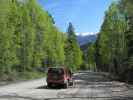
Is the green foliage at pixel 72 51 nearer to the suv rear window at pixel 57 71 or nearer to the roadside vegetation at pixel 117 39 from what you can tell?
the roadside vegetation at pixel 117 39

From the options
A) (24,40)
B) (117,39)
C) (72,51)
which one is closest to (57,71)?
(24,40)

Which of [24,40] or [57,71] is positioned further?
[24,40]

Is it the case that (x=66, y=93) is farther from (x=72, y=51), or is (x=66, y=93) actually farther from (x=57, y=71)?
(x=72, y=51)

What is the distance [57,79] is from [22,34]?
3010 centimetres

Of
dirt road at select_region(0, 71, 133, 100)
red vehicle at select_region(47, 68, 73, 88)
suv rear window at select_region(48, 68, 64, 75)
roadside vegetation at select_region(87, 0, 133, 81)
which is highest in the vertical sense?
roadside vegetation at select_region(87, 0, 133, 81)

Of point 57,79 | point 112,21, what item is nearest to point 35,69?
point 112,21

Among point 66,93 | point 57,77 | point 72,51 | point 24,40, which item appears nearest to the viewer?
point 66,93

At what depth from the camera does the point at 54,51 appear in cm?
9612

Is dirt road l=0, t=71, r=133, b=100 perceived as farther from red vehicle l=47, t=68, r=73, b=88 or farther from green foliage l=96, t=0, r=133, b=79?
green foliage l=96, t=0, r=133, b=79

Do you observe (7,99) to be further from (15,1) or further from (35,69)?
(35,69)

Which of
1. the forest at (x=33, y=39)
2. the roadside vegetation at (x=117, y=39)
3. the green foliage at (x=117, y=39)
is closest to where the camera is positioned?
the forest at (x=33, y=39)

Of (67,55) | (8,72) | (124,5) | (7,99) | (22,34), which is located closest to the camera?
(7,99)

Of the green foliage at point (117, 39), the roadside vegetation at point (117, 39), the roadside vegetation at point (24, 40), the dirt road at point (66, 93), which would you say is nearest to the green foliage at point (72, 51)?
the roadside vegetation at point (24, 40)

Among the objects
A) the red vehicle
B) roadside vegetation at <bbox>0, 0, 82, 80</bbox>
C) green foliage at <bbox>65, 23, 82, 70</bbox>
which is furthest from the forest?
green foliage at <bbox>65, 23, 82, 70</bbox>
